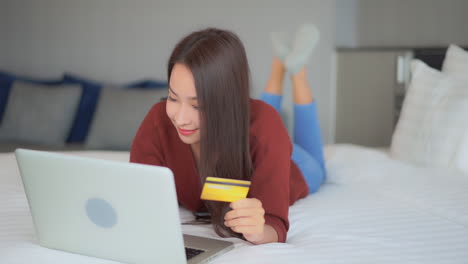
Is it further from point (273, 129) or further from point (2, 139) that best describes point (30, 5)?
point (273, 129)

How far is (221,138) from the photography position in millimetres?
1313

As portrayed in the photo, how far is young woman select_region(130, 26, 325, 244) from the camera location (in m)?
1.24

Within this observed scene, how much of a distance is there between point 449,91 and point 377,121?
931mm

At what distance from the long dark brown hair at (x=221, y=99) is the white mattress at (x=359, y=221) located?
178 millimetres

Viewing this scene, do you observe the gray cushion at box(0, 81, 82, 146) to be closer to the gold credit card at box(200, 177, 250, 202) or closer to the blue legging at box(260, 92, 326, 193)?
the blue legging at box(260, 92, 326, 193)


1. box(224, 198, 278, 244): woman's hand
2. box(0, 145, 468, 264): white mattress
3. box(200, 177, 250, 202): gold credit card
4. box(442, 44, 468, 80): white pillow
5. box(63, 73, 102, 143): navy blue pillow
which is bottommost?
box(63, 73, 102, 143): navy blue pillow

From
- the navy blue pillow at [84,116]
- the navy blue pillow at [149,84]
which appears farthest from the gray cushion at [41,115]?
the navy blue pillow at [149,84]

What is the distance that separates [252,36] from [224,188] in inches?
92.2

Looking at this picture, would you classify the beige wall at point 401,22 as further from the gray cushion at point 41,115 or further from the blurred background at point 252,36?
the gray cushion at point 41,115

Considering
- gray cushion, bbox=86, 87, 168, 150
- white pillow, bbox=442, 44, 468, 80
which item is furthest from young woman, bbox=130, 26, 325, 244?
gray cushion, bbox=86, 87, 168, 150

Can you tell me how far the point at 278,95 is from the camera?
89.8 inches

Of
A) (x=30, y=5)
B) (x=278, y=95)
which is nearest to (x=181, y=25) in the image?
(x=30, y=5)

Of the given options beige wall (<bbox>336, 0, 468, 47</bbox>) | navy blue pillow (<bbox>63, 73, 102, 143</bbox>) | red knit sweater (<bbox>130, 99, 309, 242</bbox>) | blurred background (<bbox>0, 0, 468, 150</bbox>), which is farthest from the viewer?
navy blue pillow (<bbox>63, 73, 102, 143</bbox>)

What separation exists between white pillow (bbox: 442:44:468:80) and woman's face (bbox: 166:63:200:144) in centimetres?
129
